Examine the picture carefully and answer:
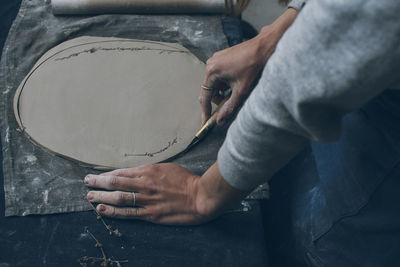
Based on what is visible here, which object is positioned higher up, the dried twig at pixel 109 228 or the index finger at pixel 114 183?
the index finger at pixel 114 183

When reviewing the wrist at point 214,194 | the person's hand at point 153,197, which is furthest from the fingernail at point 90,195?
the wrist at point 214,194

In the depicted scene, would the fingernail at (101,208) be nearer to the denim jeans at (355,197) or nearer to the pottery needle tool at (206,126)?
the pottery needle tool at (206,126)

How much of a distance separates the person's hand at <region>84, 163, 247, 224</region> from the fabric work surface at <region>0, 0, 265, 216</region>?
0.27 feet

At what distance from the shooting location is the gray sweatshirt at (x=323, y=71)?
39 cm

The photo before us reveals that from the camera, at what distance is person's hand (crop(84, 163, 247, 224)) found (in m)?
0.85

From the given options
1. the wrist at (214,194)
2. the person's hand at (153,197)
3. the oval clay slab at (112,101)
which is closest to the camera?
the wrist at (214,194)

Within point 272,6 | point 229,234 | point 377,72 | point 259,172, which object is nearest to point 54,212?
→ point 229,234

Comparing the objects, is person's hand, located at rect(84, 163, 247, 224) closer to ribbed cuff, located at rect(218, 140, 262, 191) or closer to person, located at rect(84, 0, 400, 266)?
person, located at rect(84, 0, 400, 266)

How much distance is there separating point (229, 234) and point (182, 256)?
0.41ft

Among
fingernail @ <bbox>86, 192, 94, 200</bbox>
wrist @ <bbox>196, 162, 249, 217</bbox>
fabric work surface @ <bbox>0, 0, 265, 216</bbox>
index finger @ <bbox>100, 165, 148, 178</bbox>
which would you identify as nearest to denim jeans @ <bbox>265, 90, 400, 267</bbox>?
fabric work surface @ <bbox>0, 0, 265, 216</bbox>

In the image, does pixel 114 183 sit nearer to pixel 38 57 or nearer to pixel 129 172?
pixel 129 172

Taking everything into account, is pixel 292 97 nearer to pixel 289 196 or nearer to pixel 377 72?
pixel 377 72

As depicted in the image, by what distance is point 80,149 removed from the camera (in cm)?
95

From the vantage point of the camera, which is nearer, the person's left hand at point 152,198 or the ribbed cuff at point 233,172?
the ribbed cuff at point 233,172
